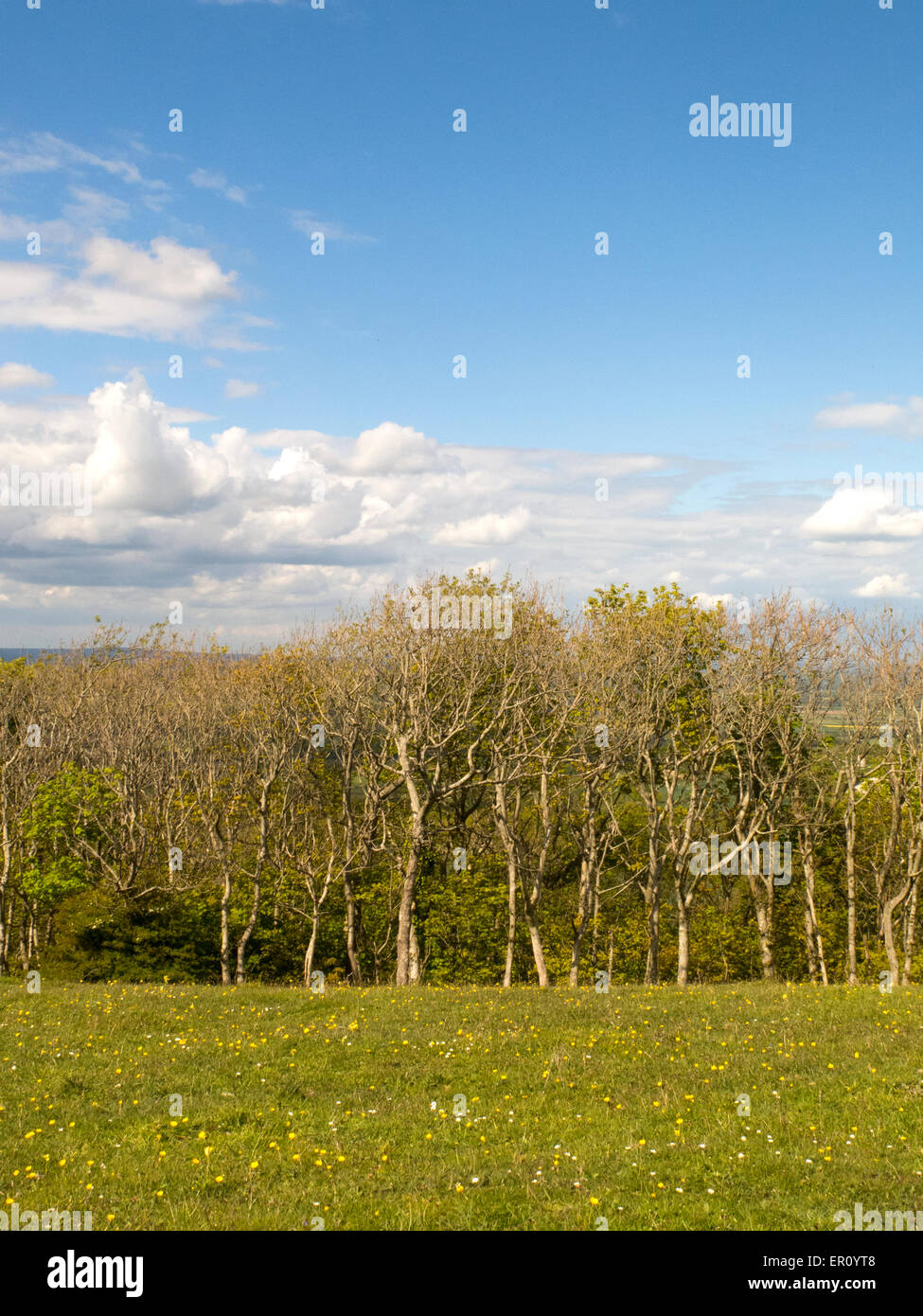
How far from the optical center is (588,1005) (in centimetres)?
2291

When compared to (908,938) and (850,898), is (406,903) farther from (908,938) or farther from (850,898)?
(908,938)

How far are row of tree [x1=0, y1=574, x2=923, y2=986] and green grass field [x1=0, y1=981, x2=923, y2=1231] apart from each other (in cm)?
1403

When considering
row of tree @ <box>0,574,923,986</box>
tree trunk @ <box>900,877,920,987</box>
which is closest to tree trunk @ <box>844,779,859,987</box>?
row of tree @ <box>0,574,923,986</box>

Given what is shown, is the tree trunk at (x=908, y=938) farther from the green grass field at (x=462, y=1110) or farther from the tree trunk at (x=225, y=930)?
the tree trunk at (x=225, y=930)

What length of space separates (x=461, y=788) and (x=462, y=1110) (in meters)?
25.7

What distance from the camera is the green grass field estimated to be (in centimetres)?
1117

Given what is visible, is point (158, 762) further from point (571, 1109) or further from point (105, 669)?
point (571, 1109)

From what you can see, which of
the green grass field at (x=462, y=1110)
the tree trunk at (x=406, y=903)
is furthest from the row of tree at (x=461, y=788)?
the green grass field at (x=462, y=1110)

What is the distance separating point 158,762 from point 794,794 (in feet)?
108

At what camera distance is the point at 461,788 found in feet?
133

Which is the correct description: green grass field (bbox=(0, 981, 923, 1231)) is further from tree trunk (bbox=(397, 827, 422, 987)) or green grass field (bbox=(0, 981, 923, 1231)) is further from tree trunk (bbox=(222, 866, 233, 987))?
tree trunk (bbox=(222, 866, 233, 987))

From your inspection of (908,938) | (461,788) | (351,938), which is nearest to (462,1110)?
(461,788)

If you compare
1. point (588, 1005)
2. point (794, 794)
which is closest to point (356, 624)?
point (588, 1005)

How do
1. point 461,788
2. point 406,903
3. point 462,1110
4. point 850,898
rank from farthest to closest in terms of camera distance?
point 850,898 → point 461,788 → point 406,903 → point 462,1110
